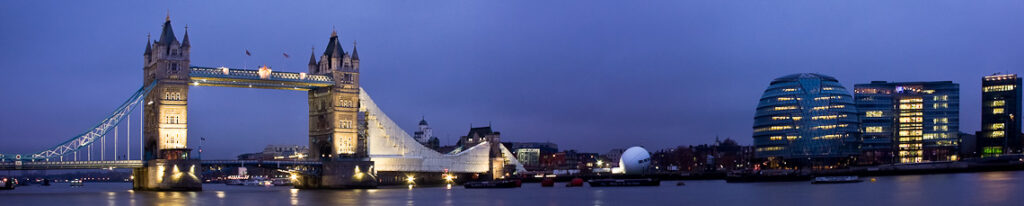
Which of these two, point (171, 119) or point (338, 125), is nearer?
point (171, 119)

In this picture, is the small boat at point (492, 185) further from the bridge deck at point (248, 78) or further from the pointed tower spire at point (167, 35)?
the pointed tower spire at point (167, 35)

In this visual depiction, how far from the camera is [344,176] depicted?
4343 inches

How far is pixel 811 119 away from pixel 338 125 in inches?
4323

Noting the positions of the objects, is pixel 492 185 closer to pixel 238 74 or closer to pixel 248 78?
pixel 248 78

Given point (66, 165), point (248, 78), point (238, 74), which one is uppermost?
point (238, 74)

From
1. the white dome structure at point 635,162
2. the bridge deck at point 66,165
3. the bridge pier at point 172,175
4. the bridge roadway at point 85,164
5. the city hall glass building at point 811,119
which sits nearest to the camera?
the bridge deck at point 66,165

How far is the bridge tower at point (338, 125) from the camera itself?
11038 cm

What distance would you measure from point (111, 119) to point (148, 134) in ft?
15.5

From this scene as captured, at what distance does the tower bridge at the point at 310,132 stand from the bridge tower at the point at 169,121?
9 cm

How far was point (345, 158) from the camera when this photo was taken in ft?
368

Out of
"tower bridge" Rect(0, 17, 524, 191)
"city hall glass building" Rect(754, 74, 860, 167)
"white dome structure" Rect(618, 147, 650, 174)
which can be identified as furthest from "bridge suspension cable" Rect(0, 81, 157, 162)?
"city hall glass building" Rect(754, 74, 860, 167)

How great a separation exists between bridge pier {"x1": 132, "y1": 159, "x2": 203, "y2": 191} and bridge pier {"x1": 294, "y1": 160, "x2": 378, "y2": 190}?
49.2 ft

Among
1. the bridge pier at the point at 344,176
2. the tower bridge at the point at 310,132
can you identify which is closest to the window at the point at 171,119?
the tower bridge at the point at 310,132

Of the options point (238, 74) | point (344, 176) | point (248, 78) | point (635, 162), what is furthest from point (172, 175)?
point (635, 162)
